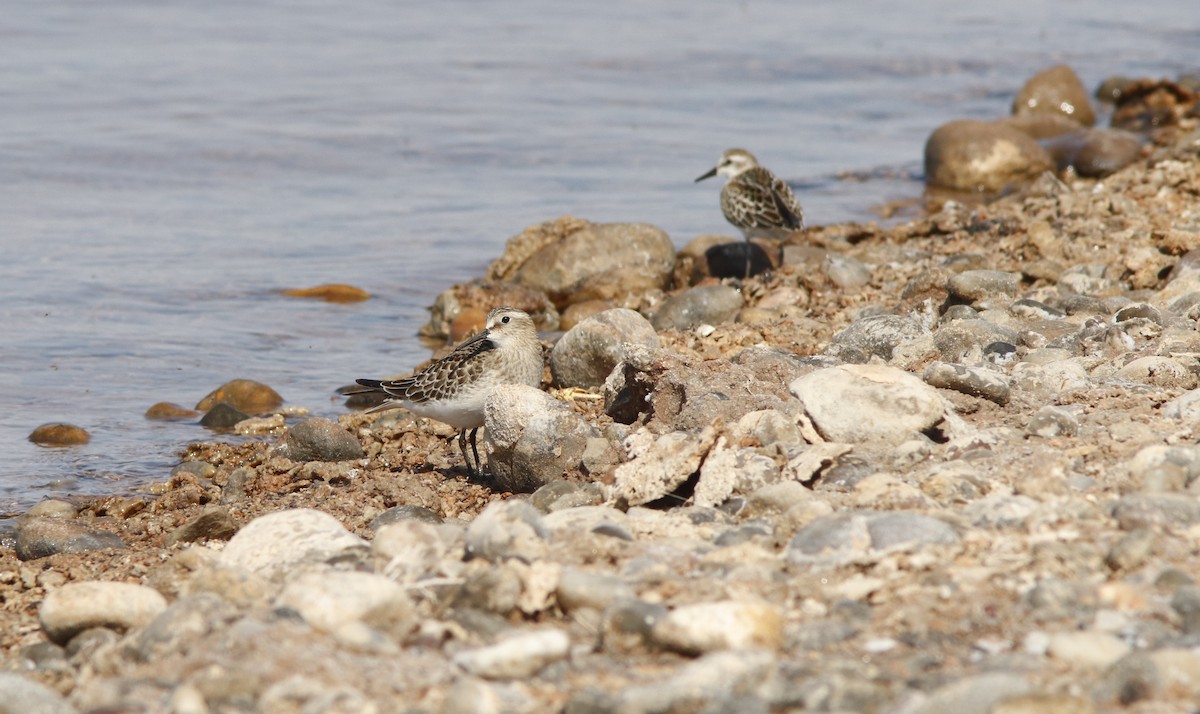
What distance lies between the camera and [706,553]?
14.5 feet

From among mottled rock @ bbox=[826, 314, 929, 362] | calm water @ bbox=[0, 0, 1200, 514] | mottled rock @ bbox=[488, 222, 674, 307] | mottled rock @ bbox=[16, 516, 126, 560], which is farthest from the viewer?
mottled rock @ bbox=[488, 222, 674, 307]

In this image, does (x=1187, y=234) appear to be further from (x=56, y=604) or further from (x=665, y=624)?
(x=56, y=604)

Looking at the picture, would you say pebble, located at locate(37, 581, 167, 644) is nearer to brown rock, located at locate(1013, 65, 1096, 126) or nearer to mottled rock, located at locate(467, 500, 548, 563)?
mottled rock, located at locate(467, 500, 548, 563)

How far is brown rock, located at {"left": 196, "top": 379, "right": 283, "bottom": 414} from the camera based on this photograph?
910 cm

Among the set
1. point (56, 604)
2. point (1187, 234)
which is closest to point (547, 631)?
point (56, 604)

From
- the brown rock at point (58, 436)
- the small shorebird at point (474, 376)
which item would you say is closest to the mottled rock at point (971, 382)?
the small shorebird at point (474, 376)

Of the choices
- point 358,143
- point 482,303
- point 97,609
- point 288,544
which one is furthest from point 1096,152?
point 97,609

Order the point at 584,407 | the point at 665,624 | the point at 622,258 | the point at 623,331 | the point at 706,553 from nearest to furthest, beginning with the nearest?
the point at 665,624, the point at 706,553, the point at 584,407, the point at 623,331, the point at 622,258

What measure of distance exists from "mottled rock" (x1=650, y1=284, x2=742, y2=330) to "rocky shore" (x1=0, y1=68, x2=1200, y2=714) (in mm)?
1178

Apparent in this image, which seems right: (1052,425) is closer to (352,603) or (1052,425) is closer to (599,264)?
(352,603)

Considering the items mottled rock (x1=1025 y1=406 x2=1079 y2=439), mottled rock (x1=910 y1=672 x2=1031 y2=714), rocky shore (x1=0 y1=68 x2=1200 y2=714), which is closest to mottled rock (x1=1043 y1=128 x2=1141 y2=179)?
rocky shore (x1=0 y1=68 x2=1200 y2=714)

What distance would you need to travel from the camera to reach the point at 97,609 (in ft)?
14.6

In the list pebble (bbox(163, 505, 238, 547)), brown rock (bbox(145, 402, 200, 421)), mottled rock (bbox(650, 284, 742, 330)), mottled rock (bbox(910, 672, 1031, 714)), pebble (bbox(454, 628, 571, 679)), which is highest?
mottled rock (bbox(910, 672, 1031, 714))

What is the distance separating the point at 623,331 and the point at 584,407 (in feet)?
2.37
